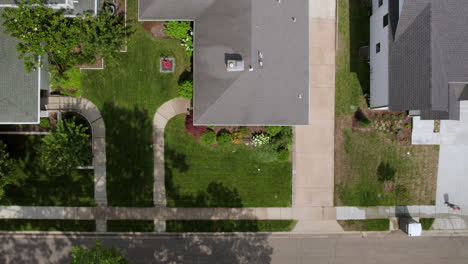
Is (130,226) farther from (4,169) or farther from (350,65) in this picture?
(350,65)

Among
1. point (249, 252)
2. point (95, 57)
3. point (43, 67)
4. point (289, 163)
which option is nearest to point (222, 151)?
point (289, 163)

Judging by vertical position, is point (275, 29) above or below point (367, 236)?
above

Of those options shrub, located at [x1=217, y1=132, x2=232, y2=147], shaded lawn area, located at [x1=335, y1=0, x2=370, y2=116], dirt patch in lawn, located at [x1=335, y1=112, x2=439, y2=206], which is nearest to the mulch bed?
dirt patch in lawn, located at [x1=335, y1=112, x2=439, y2=206]

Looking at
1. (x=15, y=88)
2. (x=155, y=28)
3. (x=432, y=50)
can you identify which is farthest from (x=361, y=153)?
(x=15, y=88)

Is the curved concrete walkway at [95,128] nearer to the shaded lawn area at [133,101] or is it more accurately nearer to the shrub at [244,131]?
the shaded lawn area at [133,101]

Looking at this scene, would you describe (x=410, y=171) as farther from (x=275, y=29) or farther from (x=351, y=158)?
(x=275, y=29)

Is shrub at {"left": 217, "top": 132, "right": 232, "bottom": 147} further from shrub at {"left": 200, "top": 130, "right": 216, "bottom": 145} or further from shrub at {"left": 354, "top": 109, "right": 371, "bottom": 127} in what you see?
shrub at {"left": 354, "top": 109, "right": 371, "bottom": 127}

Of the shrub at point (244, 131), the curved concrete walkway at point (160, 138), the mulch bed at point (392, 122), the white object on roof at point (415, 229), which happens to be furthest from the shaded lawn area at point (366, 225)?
the curved concrete walkway at point (160, 138)
